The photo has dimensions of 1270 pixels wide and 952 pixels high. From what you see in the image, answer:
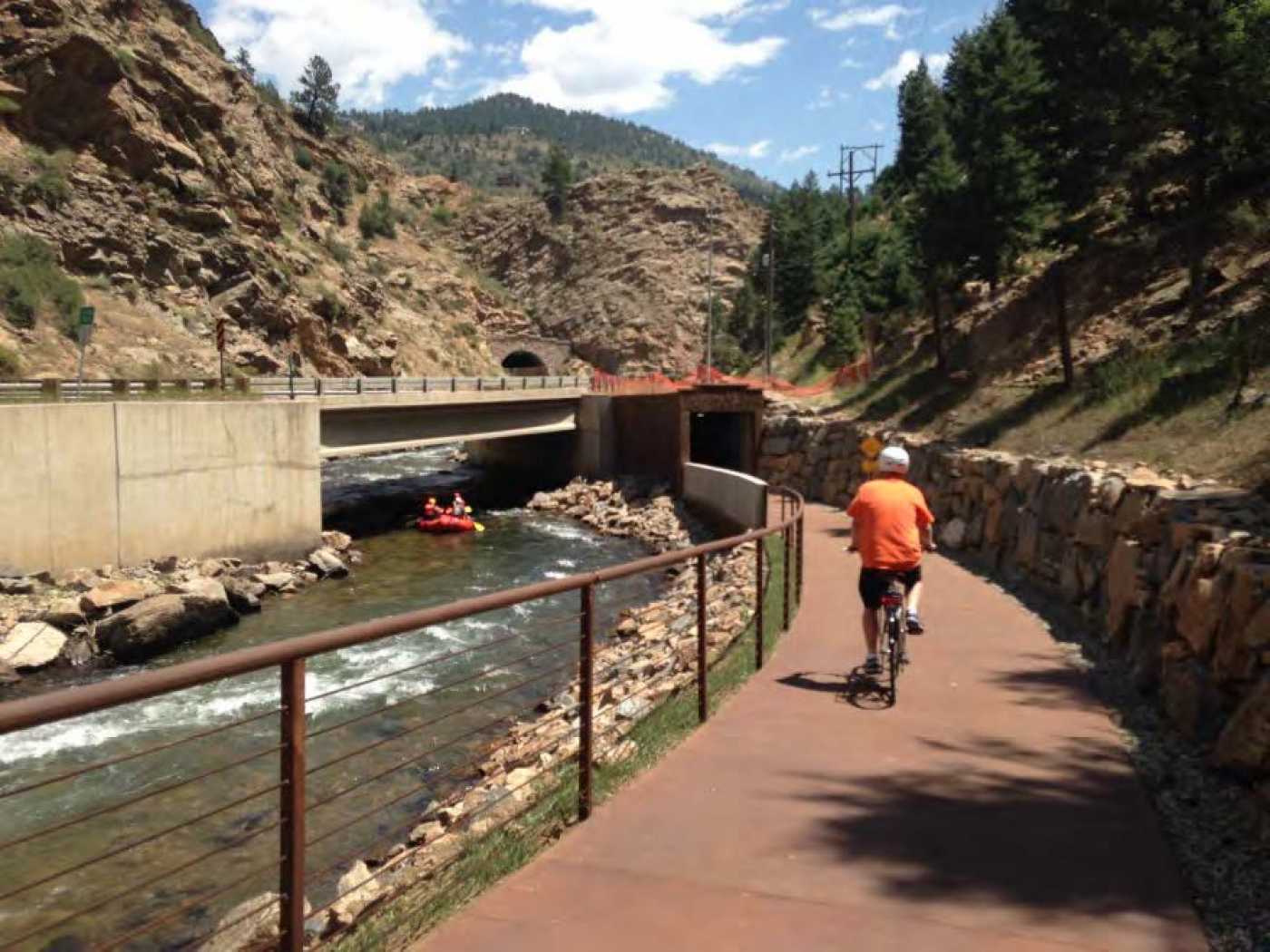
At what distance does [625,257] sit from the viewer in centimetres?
9594

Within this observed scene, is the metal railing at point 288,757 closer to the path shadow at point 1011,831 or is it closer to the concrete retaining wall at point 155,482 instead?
the path shadow at point 1011,831

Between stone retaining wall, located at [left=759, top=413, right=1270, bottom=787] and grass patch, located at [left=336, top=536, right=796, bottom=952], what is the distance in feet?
11.3

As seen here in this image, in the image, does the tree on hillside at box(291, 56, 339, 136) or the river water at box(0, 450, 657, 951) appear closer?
the river water at box(0, 450, 657, 951)

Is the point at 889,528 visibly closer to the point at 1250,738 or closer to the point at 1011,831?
the point at 1250,738

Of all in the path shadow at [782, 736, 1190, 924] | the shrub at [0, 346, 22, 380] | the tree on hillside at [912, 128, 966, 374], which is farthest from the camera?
the shrub at [0, 346, 22, 380]

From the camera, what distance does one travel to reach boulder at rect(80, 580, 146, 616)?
16859mm

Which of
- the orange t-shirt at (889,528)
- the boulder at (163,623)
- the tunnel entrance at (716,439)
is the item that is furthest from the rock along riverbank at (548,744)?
the tunnel entrance at (716,439)

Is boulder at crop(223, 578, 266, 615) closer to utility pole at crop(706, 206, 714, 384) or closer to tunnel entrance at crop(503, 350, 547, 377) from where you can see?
utility pole at crop(706, 206, 714, 384)

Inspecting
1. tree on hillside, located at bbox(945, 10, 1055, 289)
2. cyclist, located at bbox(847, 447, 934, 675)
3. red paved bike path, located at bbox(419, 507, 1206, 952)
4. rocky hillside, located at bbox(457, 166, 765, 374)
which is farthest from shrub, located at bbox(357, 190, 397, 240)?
red paved bike path, located at bbox(419, 507, 1206, 952)

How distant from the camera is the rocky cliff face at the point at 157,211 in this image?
3875 centimetres

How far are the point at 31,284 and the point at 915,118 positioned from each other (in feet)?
179

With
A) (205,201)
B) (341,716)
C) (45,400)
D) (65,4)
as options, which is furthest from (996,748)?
(65,4)

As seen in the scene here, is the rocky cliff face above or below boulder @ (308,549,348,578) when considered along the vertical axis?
above

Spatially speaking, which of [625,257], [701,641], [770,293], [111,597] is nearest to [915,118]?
[770,293]
